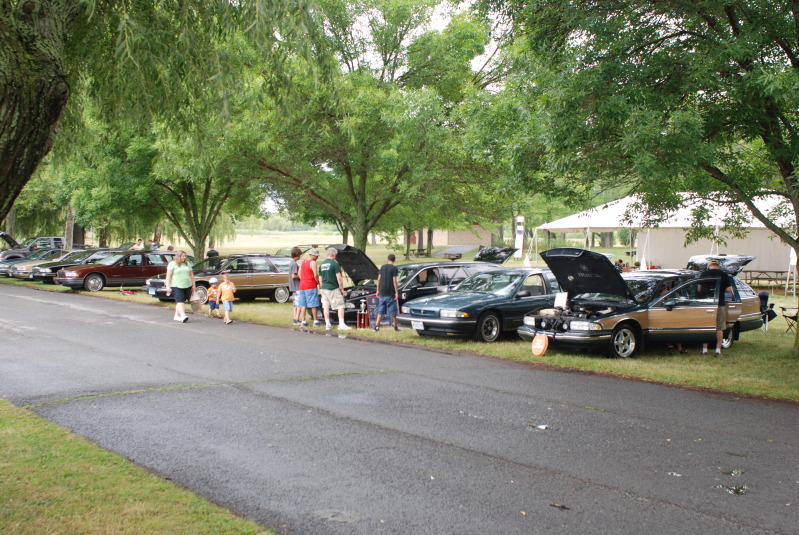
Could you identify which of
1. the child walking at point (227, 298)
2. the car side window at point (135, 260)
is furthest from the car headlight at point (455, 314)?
the car side window at point (135, 260)

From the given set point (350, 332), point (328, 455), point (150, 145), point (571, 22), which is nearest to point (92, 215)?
point (150, 145)

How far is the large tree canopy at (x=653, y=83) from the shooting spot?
373 inches

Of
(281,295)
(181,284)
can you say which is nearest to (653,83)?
(181,284)

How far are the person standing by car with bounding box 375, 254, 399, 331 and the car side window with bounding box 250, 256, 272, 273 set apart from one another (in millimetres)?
8131

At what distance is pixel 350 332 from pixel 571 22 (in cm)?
767

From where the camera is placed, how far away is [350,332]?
1482cm

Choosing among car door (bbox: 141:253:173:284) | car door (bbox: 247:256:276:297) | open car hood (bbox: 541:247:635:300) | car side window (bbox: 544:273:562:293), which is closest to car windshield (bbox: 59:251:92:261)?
car door (bbox: 141:253:173:284)

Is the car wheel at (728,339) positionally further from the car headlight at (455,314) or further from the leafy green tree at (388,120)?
the leafy green tree at (388,120)

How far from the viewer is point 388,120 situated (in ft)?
67.8

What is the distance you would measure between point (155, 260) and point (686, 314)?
20.5m

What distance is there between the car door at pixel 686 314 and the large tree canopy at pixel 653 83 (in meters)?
1.65

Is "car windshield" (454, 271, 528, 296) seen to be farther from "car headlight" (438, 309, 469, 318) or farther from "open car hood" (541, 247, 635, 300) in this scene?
"open car hood" (541, 247, 635, 300)

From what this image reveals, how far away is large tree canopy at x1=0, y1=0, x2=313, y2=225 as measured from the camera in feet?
14.4

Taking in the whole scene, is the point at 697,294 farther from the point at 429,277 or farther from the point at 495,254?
the point at 495,254
